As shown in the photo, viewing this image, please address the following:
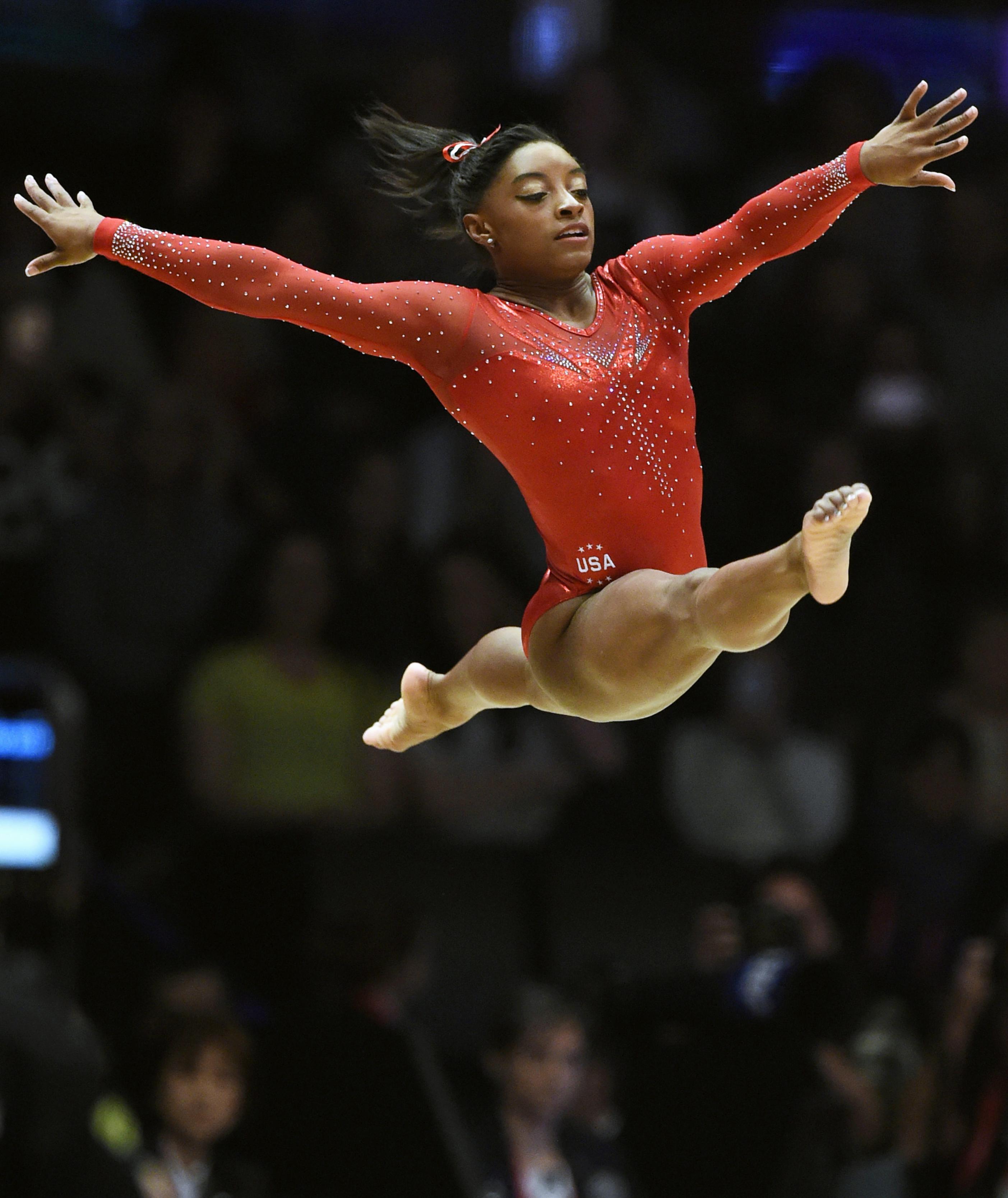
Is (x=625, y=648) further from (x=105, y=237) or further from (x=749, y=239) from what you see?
(x=105, y=237)

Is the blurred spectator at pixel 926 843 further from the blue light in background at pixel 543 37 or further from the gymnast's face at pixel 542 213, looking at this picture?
the blue light in background at pixel 543 37

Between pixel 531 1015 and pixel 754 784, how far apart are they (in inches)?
51.0

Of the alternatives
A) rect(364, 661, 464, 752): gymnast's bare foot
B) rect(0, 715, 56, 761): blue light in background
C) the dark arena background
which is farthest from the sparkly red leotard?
rect(0, 715, 56, 761): blue light in background

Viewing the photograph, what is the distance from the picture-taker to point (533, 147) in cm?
353

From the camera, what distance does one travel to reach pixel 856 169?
11.5 feet

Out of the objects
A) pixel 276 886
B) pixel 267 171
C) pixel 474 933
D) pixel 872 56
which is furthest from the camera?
pixel 872 56

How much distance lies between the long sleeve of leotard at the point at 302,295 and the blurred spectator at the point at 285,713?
243 centimetres

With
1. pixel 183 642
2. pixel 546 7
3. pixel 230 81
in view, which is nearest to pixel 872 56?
pixel 546 7

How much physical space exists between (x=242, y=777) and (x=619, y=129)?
8.78 ft

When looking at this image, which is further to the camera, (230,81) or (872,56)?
(872,56)

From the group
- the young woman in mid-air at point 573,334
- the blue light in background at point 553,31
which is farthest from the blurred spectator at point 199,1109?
the blue light in background at point 553,31

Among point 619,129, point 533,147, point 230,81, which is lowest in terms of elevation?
point 533,147

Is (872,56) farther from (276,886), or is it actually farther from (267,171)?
(276,886)

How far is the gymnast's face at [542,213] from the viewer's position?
3498 millimetres
